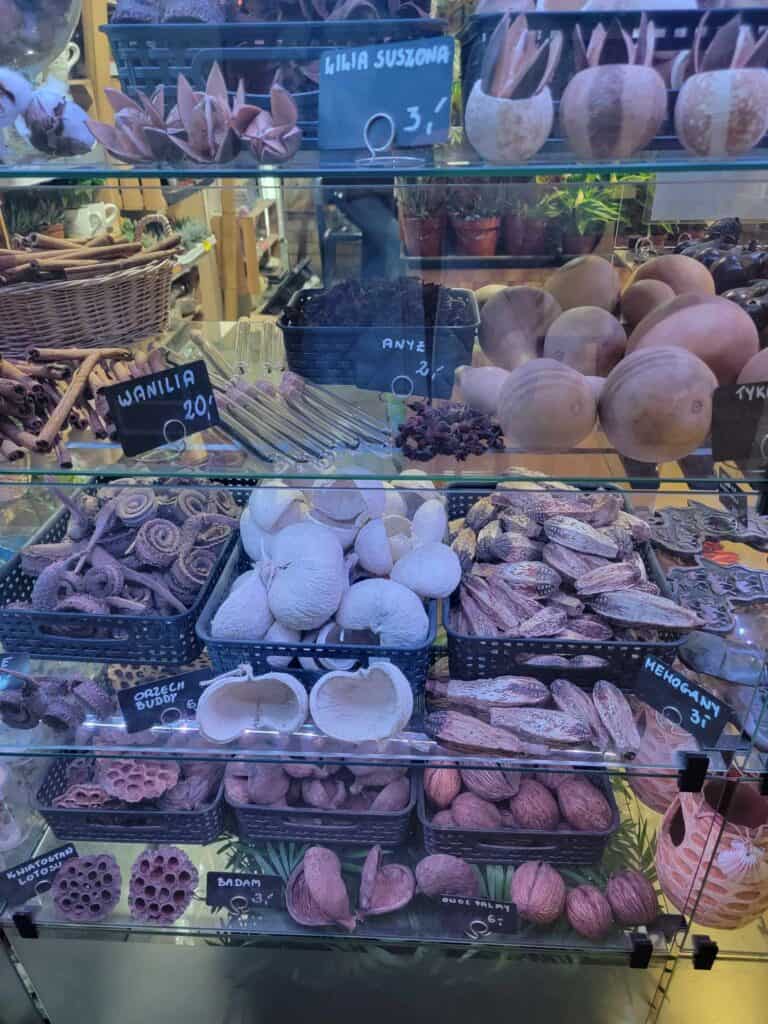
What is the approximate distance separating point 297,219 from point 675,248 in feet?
2.26

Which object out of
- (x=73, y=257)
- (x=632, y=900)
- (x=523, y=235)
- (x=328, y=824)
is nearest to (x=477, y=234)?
(x=523, y=235)

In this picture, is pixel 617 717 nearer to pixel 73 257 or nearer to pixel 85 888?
pixel 85 888

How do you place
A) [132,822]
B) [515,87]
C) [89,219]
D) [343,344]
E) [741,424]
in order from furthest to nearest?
[89,219] → [132,822] → [343,344] → [741,424] → [515,87]

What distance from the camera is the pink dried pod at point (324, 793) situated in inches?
49.1

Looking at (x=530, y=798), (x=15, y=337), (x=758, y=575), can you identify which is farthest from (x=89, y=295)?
(x=758, y=575)

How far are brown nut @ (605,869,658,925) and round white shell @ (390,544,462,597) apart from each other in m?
0.56

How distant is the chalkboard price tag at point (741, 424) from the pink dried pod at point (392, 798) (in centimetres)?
72

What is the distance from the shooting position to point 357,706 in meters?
1.17

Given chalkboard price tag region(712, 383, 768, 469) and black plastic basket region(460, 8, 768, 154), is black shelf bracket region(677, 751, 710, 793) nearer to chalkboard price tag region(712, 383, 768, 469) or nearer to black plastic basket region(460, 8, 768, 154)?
chalkboard price tag region(712, 383, 768, 469)

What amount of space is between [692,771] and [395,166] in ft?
3.04

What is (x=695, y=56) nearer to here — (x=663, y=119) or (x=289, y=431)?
(x=663, y=119)

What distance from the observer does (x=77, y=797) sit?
4.20 ft

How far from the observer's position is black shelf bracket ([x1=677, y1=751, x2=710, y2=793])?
1106 mm

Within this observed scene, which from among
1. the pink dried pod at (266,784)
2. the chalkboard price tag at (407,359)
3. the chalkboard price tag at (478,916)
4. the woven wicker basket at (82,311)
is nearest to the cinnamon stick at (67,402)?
the woven wicker basket at (82,311)
